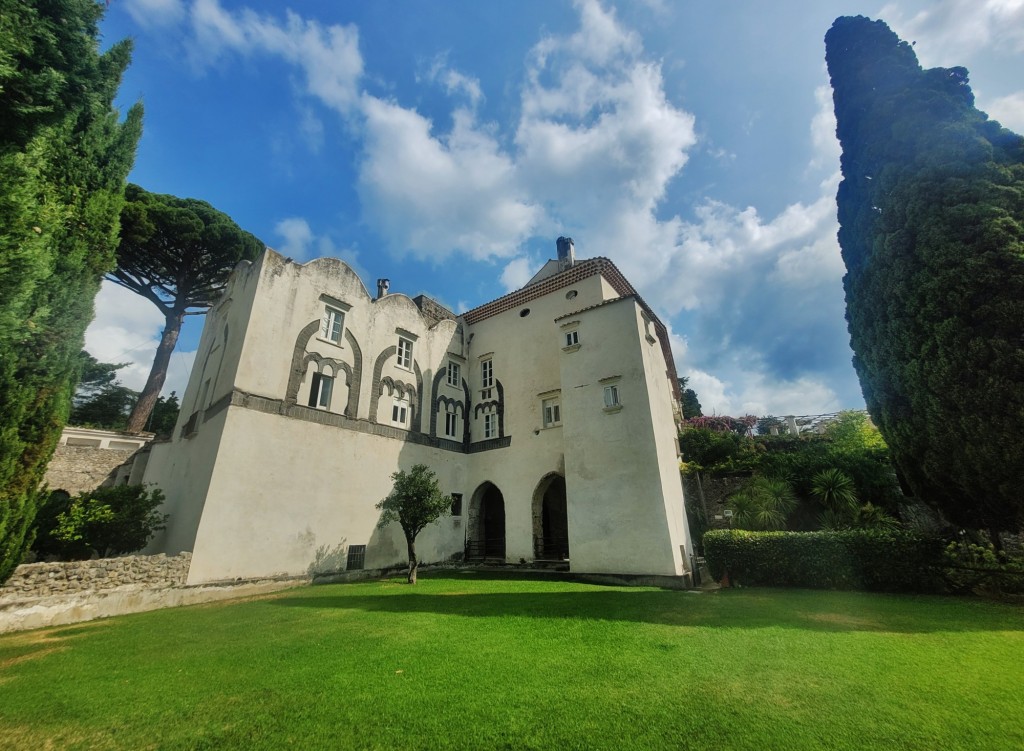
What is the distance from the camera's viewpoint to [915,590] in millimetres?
9797

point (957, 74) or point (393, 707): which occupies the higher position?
point (957, 74)

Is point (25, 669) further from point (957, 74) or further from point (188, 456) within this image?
point (957, 74)

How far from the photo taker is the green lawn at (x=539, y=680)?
12.1ft

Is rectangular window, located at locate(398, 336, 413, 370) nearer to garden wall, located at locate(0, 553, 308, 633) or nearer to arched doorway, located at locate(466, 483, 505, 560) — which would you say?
arched doorway, located at locate(466, 483, 505, 560)

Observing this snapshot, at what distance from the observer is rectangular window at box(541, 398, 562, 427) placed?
19.4 m

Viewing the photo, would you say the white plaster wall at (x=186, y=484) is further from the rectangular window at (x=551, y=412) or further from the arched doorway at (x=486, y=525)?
the rectangular window at (x=551, y=412)

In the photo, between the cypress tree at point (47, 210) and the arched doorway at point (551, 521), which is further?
the arched doorway at point (551, 521)

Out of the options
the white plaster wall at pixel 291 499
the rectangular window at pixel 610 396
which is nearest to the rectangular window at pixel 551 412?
the rectangular window at pixel 610 396

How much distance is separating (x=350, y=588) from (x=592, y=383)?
11.4 meters

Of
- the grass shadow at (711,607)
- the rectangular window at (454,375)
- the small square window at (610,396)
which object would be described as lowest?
the grass shadow at (711,607)

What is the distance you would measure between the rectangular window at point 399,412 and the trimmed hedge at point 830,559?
1307 centimetres

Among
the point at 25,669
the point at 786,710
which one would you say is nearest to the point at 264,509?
the point at 25,669

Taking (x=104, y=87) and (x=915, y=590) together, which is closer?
(x=104, y=87)

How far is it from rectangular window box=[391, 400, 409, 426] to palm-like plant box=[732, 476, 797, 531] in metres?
A: 14.6
